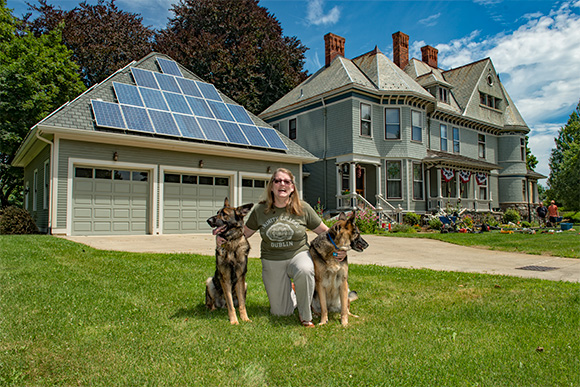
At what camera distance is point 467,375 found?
9.41ft

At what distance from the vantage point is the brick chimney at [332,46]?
24766mm

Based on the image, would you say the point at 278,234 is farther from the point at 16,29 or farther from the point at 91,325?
the point at 16,29

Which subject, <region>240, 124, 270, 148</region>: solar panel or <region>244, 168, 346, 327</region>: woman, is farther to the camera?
<region>240, 124, 270, 148</region>: solar panel

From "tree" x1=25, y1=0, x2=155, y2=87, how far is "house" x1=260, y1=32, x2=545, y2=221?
1040 cm

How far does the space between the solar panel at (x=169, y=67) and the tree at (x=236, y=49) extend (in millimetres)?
8149

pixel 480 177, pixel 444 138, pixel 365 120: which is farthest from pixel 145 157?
pixel 480 177

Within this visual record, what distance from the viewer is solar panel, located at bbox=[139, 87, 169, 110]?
15.8 m

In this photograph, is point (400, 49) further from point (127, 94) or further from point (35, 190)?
point (35, 190)

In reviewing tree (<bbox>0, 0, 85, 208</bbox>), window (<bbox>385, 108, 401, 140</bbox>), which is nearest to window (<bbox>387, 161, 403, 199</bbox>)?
window (<bbox>385, 108, 401, 140</bbox>)

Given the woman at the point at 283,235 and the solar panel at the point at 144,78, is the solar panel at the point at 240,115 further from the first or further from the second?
the woman at the point at 283,235

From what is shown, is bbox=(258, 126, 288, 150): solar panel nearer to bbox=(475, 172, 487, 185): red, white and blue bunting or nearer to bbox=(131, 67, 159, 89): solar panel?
bbox=(131, 67, 159, 89): solar panel

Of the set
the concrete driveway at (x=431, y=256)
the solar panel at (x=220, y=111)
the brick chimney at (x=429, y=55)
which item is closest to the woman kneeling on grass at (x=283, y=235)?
the concrete driveway at (x=431, y=256)

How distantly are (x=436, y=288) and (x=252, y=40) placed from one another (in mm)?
27380

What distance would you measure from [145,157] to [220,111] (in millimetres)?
4248
